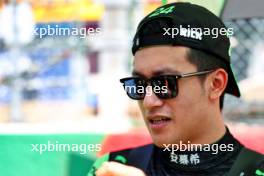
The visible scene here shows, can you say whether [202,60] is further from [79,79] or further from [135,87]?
[79,79]

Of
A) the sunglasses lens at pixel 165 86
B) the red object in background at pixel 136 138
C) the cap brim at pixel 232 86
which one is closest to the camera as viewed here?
the sunglasses lens at pixel 165 86

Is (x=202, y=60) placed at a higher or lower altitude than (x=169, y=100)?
higher

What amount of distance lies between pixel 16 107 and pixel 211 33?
105 inches

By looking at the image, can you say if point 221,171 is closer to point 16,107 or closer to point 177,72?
point 177,72

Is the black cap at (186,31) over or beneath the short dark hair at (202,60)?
over

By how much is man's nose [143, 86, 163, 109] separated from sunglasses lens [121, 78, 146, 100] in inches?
0.7

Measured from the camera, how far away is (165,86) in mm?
1464

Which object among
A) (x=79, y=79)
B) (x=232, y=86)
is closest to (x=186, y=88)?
(x=232, y=86)

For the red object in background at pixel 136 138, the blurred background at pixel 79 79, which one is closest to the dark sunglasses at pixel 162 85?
the blurred background at pixel 79 79

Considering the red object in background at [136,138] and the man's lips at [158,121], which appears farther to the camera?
the red object in background at [136,138]

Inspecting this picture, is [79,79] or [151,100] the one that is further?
[79,79]

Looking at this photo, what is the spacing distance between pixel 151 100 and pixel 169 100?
47 mm

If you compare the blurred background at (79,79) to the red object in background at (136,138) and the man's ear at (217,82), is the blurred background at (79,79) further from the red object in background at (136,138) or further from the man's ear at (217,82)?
the man's ear at (217,82)

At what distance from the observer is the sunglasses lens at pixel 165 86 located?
4.80ft
